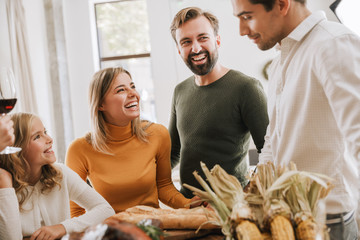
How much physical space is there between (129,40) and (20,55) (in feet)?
6.66

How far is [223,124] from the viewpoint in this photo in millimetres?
2020

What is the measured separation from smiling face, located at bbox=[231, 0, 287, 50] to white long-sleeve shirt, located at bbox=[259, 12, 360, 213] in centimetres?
5

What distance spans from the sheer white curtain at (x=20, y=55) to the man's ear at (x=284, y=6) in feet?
11.5

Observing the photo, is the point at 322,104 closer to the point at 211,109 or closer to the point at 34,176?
the point at 211,109

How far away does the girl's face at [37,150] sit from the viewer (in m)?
1.68

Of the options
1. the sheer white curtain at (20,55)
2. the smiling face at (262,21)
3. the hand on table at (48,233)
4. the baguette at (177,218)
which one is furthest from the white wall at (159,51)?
A: the baguette at (177,218)

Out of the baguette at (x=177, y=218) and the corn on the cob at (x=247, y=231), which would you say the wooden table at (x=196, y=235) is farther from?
the corn on the cob at (x=247, y=231)

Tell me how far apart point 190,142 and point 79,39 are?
13.5 feet

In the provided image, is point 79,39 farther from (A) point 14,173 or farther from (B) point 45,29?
(A) point 14,173

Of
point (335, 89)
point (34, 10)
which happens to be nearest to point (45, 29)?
point (34, 10)

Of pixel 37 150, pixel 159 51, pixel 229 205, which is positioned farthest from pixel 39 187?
pixel 159 51

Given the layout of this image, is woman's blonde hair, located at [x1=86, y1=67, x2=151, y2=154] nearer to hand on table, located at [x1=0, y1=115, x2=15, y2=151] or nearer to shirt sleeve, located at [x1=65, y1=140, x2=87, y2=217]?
shirt sleeve, located at [x1=65, y1=140, x2=87, y2=217]

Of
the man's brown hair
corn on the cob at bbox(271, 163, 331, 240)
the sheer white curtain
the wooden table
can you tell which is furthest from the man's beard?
the sheer white curtain

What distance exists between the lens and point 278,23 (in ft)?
4.64
